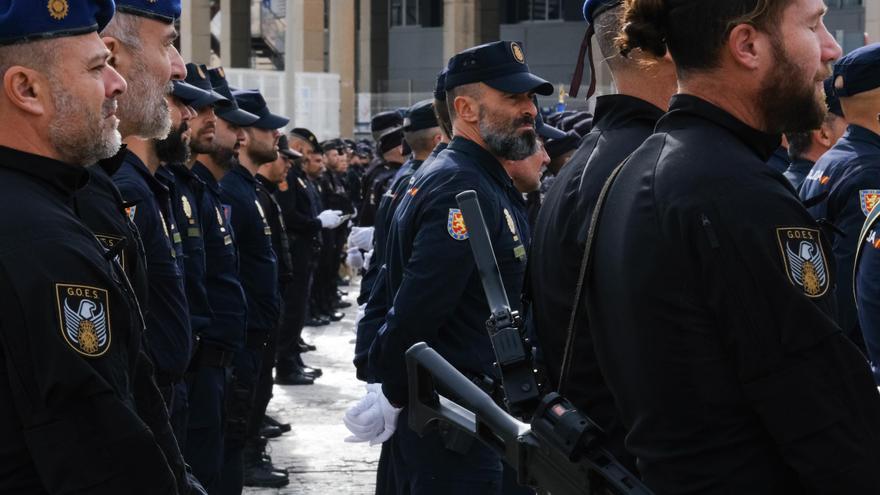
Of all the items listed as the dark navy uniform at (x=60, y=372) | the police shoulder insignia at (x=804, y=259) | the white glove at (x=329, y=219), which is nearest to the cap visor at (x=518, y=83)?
the dark navy uniform at (x=60, y=372)

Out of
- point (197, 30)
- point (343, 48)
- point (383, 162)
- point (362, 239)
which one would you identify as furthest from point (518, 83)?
point (197, 30)

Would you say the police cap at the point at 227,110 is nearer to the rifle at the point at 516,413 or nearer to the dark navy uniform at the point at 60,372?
the rifle at the point at 516,413

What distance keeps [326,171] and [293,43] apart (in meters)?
6.26

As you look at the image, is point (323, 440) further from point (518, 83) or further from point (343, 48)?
point (343, 48)

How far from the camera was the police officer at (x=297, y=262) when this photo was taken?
492 inches

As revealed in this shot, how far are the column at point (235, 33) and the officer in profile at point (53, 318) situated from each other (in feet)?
160

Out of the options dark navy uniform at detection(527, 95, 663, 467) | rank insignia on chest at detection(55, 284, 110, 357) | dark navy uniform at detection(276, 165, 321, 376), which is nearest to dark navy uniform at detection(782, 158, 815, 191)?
dark navy uniform at detection(527, 95, 663, 467)

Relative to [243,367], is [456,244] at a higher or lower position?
higher

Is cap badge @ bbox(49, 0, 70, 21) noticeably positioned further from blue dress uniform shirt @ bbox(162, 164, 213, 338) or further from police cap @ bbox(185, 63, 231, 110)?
police cap @ bbox(185, 63, 231, 110)

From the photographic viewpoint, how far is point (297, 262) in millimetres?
13438

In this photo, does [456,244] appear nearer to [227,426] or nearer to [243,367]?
[227,426]

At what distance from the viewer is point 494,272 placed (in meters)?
3.04

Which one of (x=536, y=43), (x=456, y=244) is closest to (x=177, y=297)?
(x=456, y=244)

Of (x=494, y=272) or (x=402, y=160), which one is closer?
(x=494, y=272)
